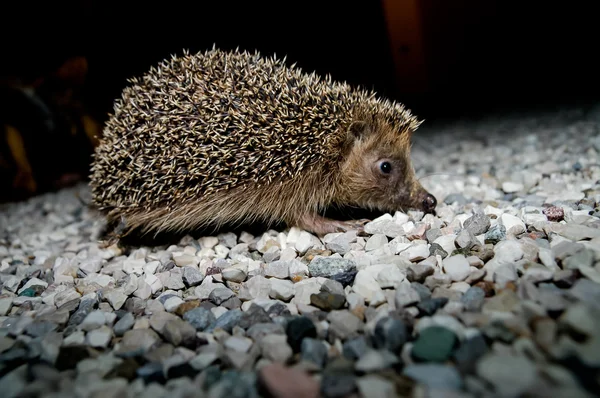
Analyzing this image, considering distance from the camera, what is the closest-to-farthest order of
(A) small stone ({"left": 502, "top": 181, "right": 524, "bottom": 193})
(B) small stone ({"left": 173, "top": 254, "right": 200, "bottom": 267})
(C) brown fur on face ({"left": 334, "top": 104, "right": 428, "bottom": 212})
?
(B) small stone ({"left": 173, "top": 254, "right": 200, "bottom": 267}) → (C) brown fur on face ({"left": 334, "top": 104, "right": 428, "bottom": 212}) → (A) small stone ({"left": 502, "top": 181, "right": 524, "bottom": 193})

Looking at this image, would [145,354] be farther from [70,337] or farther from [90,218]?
[90,218]

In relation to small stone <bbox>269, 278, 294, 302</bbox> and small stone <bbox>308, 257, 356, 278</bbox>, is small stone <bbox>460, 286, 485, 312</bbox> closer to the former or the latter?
small stone <bbox>308, 257, 356, 278</bbox>

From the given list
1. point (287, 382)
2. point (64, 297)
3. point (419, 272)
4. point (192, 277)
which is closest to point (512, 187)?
point (419, 272)

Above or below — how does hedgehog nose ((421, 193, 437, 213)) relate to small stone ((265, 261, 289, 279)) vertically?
above

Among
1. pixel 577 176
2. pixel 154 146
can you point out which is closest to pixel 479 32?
pixel 577 176

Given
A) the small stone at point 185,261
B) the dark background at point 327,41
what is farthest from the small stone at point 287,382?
the dark background at point 327,41

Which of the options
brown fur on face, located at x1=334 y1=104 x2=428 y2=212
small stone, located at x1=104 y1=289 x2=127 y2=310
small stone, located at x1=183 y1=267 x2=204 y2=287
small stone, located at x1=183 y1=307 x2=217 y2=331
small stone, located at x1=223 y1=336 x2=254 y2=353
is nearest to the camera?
small stone, located at x1=223 y1=336 x2=254 y2=353

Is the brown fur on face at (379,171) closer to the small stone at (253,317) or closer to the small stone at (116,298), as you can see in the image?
the small stone at (253,317)

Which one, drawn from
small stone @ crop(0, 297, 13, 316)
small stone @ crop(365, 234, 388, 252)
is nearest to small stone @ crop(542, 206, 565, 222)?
small stone @ crop(365, 234, 388, 252)
